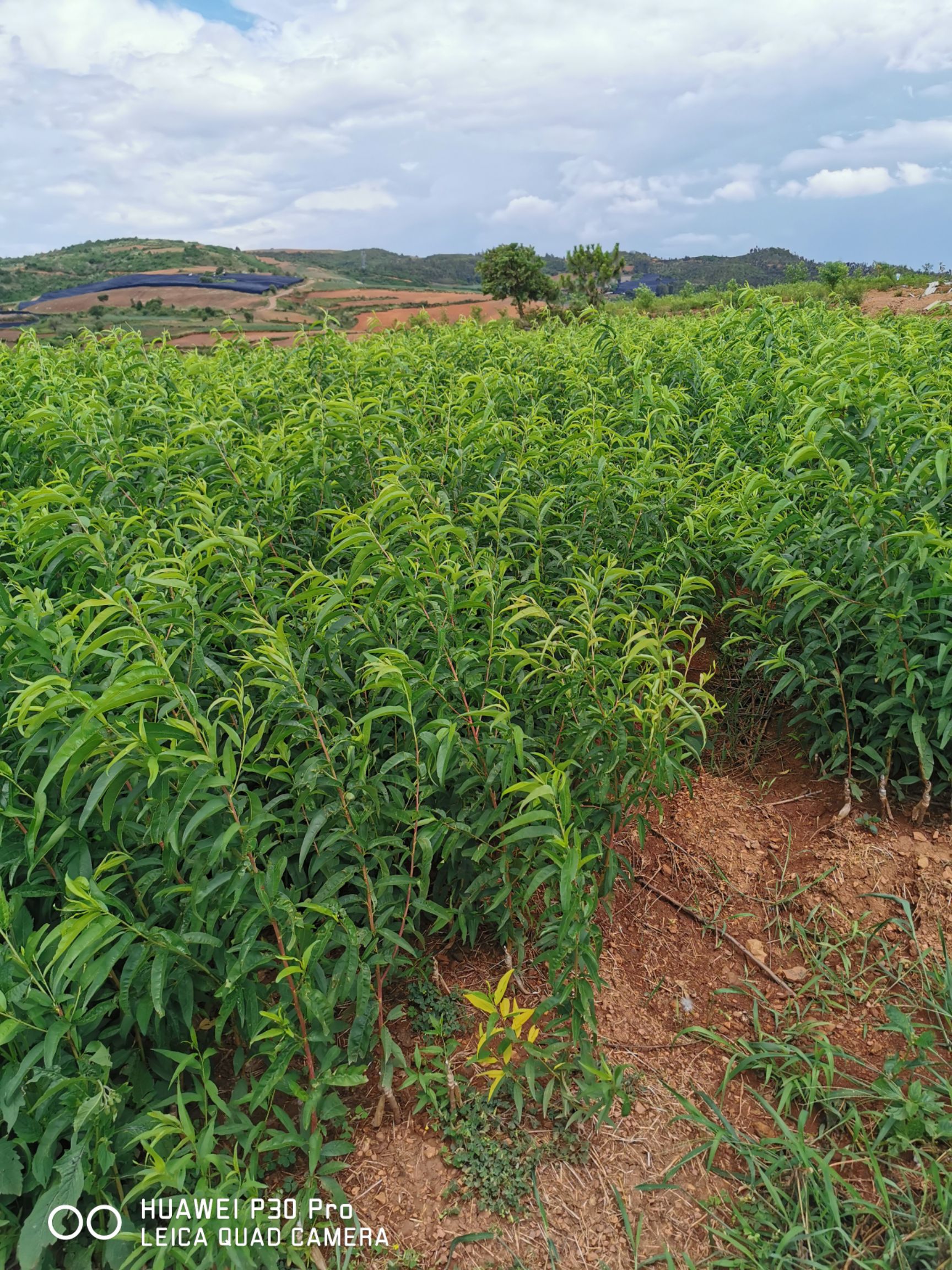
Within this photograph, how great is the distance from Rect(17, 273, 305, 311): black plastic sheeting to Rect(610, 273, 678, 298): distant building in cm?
940

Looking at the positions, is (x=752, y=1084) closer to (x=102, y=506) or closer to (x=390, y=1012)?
(x=390, y=1012)

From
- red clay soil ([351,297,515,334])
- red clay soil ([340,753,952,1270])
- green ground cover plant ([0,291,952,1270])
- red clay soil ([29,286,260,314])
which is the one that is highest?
red clay soil ([29,286,260,314])

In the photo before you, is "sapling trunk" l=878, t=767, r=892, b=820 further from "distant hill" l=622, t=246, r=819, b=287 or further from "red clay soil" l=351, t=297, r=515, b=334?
"distant hill" l=622, t=246, r=819, b=287

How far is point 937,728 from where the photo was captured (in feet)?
8.61

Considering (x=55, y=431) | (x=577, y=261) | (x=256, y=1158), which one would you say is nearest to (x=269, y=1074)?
(x=256, y=1158)

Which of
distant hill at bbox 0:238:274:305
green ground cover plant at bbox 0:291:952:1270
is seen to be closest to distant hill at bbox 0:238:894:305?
distant hill at bbox 0:238:274:305

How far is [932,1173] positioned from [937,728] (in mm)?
1278

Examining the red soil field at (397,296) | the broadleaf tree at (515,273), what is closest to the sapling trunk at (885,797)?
the red soil field at (397,296)

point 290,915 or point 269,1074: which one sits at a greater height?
point 290,915

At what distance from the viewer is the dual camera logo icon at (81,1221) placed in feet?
5.52

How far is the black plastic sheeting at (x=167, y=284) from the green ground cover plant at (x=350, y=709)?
628 inches

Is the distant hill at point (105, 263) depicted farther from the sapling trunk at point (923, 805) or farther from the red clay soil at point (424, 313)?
the sapling trunk at point (923, 805)

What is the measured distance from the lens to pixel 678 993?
2.44 metres

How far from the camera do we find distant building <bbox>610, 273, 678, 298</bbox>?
2145 cm
